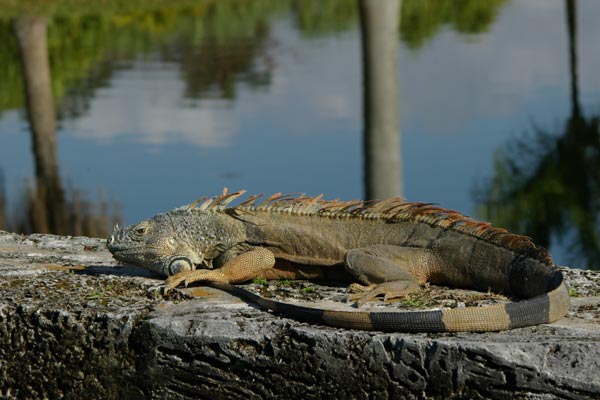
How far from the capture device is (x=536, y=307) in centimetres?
552

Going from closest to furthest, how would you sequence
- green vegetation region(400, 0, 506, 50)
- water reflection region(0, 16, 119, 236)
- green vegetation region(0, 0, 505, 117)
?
water reflection region(0, 16, 119, 236)
green vegetation region(0, 0, 505, 117)
green vegetation region(400, 0, 506, 50)

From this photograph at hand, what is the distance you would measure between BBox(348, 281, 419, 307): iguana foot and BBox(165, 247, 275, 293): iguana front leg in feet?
2.14

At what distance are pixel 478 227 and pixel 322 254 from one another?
951 millimetres

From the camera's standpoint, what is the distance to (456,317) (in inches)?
214

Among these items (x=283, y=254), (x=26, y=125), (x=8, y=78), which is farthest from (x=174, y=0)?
(x=283, y=254)

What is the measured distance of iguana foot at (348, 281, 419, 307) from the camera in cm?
602

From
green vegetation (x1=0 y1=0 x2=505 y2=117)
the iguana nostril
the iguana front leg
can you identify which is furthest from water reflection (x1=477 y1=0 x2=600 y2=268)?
the iguana nostril

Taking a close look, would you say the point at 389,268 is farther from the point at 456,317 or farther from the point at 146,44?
the point at 146,44

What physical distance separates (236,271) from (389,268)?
3.03 ft

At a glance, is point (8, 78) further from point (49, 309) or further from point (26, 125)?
point (49, 309)

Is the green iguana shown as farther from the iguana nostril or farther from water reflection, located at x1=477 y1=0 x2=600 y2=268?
water reflection, located at x1=477 y1=0 x2=600 y2=268

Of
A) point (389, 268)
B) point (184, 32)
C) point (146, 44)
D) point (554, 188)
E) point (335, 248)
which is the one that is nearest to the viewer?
point (389, 268)

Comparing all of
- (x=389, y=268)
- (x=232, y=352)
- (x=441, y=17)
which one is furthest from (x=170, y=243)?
(x=441, y=17)

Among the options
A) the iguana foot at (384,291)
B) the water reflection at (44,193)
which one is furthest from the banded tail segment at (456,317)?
the water reflection at (44,193)
